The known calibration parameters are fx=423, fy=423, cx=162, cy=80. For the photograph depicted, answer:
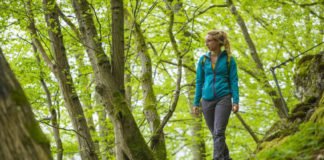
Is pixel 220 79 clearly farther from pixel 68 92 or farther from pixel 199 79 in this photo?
pixel 68 92

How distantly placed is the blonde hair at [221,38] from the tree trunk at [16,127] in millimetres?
3330

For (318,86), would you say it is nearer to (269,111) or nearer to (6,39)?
(6,39)

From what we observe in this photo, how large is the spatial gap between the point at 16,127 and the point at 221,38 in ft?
11.7

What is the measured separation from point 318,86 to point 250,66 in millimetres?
5273

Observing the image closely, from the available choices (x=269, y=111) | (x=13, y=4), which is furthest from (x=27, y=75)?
(x=269, y=111)

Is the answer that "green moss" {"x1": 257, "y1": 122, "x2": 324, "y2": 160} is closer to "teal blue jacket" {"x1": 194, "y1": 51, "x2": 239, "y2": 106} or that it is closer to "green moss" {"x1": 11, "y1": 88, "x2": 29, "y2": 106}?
"teal blue jacket" {"x1": 194, "y1": 51, "x2": 239, "y2": 106}

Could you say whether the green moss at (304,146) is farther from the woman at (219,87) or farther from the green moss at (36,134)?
the green moss at (36,134)

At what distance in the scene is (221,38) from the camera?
18.2 ft

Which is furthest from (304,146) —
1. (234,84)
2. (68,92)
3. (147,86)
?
(68,92)

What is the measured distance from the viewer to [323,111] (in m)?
5.23

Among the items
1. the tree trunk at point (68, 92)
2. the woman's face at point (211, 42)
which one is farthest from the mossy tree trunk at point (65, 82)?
the woman's face at point (211, 42)

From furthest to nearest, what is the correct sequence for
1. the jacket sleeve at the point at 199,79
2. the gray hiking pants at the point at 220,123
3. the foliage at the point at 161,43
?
1. the foliage at the point at 161,43
2. the jacket sleeve at the point at 199,79
3. the gray hiking pants at the point at 220,123

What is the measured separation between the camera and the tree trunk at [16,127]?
7.99ft

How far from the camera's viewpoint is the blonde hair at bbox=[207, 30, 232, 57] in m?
5.51
